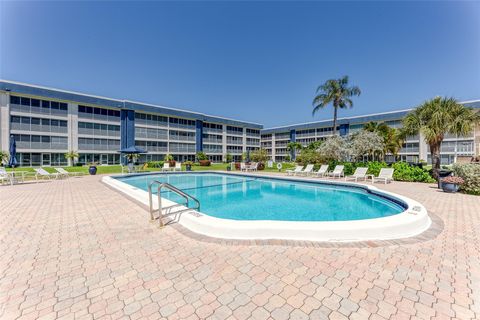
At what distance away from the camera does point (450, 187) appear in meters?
10.0

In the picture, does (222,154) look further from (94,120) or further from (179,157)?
(94,120)

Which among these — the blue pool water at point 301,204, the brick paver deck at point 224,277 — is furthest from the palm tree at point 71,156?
the brick paver deck at point 224,277

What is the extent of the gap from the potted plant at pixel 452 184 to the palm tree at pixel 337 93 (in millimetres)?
16488

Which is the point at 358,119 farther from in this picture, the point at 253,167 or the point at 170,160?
the point at 170,160

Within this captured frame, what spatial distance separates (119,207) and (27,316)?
522 centimetres

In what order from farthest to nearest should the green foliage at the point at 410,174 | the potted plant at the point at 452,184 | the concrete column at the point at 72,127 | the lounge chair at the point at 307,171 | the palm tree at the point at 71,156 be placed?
1. the concrete column at the point at 72,127
2. the palm tree at the point at 71,156
3. the lounge chair at the point at 307,171
4. the green foliage at the point at 410,174
5. the potted plant at the point at 452,184

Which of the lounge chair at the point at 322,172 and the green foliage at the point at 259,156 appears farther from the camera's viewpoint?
the green foliage at the point at 259,156

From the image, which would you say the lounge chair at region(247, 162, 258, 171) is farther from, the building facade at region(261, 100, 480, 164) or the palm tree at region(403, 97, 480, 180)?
the palm tree at region(403, 97, 480, 180)

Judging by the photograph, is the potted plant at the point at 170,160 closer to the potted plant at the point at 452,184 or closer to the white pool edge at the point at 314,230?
the white pool edge at the point at 314,230

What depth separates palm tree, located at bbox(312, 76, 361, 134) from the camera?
86.2 feet

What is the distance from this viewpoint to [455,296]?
2.68m

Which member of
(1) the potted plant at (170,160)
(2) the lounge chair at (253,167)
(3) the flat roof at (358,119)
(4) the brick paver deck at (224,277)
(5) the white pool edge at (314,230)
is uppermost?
(3) the flat roof at (358,119)

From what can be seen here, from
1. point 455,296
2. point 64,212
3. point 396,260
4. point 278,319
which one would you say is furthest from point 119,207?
point 455,296

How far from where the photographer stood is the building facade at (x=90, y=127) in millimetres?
28328
